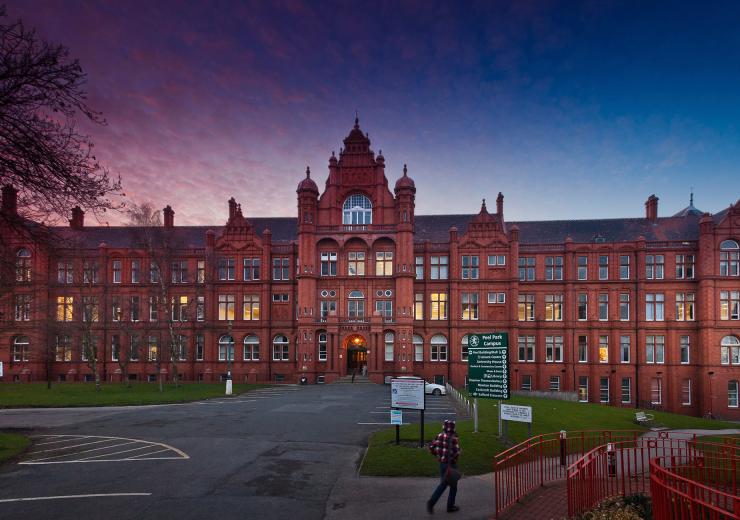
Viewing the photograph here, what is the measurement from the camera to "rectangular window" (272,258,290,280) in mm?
54094

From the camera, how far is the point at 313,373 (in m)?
49.3

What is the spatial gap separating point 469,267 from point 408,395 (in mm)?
34659

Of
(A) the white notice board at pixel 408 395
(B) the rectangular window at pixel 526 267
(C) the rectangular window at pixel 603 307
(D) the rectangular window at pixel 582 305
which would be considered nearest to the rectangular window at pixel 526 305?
(B) the rectangular window at pixel 526 267

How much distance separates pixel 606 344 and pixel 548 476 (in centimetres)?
4083

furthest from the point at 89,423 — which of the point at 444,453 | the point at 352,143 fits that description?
the point at 352,143

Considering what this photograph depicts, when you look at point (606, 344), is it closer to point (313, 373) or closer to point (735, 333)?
point (735, 333)

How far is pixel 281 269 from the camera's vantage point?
178 ft

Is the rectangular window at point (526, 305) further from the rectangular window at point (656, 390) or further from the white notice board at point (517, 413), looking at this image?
the white notice board at point (517, 413)

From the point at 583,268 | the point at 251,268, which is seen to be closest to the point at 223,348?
the point at 251,268

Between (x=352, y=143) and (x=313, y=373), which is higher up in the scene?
(x=352, y=143)

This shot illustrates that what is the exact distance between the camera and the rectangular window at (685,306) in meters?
50.1

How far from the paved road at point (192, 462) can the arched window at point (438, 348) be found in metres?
22.6

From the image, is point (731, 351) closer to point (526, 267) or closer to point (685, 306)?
point (685, 306)

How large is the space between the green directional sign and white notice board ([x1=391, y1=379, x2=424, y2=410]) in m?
2.06
